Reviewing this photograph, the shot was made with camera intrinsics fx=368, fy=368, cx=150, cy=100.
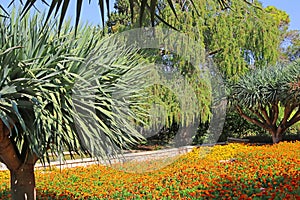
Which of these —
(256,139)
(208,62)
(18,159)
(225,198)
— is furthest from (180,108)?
(18,159)

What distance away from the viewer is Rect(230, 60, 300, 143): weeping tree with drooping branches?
1301cm

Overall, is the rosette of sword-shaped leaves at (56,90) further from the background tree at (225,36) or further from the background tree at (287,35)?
the background tree at (287,35)

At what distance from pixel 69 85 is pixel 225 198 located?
2.81m

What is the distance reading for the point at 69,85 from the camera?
3.87 m

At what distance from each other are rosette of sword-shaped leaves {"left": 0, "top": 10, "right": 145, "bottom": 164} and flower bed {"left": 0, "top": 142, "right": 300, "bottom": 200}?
186cm

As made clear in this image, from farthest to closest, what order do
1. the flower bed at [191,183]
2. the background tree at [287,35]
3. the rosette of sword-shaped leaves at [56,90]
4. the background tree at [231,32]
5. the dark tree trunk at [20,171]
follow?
the background tree at [287,35] → the background tree at [231,32] → the flower bed at [191,183] → the dark tree trunk at [20,171] → the rosette of sword-shaped leaves at [56,90]

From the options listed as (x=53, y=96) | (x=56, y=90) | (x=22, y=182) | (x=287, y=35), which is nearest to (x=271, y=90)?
(x=22, y=182)

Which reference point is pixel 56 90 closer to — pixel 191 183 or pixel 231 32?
pixel 191 183

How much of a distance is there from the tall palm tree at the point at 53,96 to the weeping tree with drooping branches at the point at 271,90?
9.74 metres

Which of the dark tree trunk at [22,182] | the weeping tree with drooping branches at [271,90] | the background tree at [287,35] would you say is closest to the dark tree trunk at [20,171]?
the dark tree trunk at [22,182]

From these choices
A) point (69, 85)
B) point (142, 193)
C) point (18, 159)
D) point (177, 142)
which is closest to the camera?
point (69, 85)

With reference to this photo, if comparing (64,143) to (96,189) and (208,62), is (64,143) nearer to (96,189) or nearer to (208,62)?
(96,189)

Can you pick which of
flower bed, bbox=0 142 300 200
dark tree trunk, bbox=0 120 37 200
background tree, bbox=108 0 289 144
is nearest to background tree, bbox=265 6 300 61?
background tree, bbox=108 0 289 144

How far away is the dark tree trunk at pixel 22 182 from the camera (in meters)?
4.57
